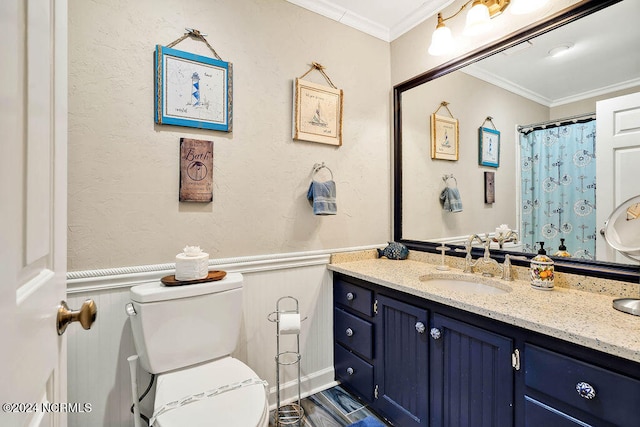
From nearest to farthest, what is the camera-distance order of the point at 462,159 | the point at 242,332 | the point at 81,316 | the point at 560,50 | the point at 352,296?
the point at 81,316
the point at 560,50
the point at 242,332
the point at 352,296
the point at 462,159

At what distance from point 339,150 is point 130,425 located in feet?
6.13

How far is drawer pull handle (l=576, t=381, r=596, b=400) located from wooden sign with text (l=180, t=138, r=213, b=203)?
1.64 meters

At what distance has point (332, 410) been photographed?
1.79 m

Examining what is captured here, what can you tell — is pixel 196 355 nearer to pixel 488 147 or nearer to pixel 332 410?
pixel 332 410

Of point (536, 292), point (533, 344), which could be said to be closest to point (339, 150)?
point (536, 292)

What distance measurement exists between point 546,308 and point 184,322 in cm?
145

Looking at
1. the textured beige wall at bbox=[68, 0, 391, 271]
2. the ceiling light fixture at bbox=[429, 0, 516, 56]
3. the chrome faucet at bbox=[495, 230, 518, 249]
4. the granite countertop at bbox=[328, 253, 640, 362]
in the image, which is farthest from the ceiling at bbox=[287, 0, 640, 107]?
the granite countertop at bbox=[328, 253, 640, 362]

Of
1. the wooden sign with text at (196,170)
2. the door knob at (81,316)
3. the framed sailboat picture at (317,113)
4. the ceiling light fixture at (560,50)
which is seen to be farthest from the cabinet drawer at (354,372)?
the ceiling light fixture at (560,50)

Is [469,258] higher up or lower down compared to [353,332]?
higher up

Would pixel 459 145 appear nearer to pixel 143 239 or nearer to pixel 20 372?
pixel 143 239

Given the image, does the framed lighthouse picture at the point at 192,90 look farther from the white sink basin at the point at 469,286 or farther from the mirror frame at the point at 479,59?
the white sink basin at the point at 469,286

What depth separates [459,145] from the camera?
1.97 m

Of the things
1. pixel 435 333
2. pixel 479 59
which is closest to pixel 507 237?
pixel 435 333

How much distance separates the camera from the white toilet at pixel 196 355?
1.05 metres
